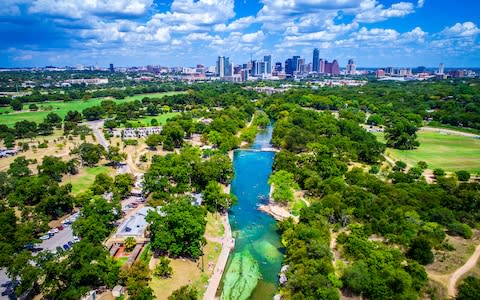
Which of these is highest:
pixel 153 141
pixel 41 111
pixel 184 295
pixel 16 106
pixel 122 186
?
pixel 16 106

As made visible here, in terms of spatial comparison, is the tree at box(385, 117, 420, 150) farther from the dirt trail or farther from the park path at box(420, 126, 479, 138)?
the dirt trail

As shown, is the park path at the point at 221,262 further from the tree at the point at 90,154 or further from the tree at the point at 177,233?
the tree at the point at 90,154

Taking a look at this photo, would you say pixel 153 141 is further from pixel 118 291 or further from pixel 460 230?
pixel 460 230

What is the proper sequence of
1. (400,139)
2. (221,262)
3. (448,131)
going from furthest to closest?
1. (448,131)
2. (400,139)
3. (221,262)

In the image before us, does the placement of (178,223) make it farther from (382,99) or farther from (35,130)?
(382,99)

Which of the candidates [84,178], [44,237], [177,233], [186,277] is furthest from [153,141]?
[186,277]

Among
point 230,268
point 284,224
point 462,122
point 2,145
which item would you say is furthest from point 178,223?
point 462,122

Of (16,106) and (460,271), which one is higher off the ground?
(16,106)
